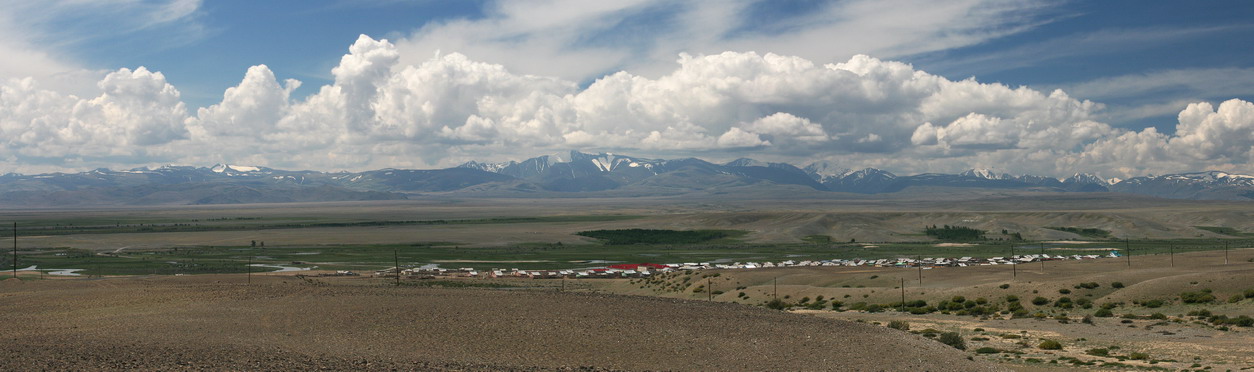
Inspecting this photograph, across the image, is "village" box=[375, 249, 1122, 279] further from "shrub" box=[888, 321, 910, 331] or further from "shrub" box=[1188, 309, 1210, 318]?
"shrub" box=[888, 321, 910, 331]

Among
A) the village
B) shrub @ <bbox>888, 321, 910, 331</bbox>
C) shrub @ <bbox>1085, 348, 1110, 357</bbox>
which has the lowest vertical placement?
the village

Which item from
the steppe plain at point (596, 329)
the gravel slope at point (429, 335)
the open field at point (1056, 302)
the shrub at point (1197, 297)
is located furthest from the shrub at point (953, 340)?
the shrub at point (1197, 297)

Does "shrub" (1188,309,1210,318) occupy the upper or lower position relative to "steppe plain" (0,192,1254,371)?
lower

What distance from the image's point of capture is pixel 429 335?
35.1 m

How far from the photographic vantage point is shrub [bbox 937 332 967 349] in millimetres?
35438

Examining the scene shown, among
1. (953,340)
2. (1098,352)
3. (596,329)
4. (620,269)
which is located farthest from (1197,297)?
(620,269)

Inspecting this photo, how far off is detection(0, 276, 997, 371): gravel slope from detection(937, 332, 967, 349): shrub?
0.93 m

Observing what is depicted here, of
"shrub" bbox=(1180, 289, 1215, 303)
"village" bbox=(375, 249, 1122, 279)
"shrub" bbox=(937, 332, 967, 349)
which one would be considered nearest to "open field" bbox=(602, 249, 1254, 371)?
"shrub" bbox=(1180, 289, 1215, 303)

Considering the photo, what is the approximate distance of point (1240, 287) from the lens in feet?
164

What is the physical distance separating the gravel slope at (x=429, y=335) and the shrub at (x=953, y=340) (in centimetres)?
93

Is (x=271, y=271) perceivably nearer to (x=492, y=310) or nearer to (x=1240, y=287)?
(x=492, y=310)

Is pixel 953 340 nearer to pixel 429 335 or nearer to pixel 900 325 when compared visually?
pixel 900 325

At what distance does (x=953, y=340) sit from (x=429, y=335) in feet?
72.1

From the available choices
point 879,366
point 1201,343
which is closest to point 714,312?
point 879,366
